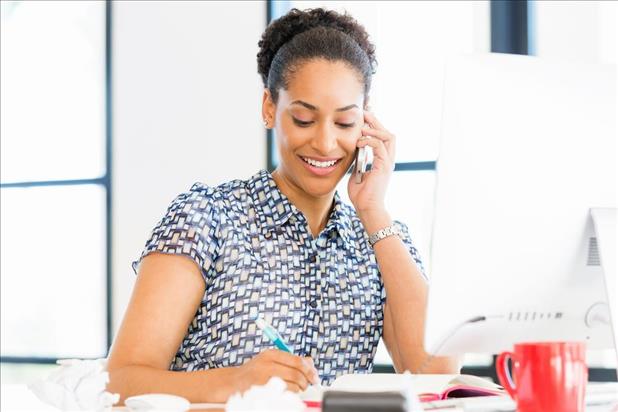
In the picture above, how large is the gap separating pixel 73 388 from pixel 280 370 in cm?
31

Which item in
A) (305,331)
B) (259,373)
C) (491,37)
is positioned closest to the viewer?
(259,373)

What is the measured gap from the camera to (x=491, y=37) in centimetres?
338

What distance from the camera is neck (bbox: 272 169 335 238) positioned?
190cm

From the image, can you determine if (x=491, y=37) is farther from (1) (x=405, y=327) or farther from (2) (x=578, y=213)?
(2) (x=578, y=213)

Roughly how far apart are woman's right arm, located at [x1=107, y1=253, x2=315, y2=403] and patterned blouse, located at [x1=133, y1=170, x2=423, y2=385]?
0.05 m

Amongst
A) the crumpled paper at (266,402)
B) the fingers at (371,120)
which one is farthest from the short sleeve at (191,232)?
the crumpled paper at (266,402)

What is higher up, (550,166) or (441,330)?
(550,166)

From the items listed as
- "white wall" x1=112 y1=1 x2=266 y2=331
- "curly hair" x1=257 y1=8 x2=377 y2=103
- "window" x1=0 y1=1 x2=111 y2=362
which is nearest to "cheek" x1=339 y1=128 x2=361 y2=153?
"curly hair" x1=257 y1=8 x2=377 y2=103

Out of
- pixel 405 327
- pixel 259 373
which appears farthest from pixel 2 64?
pixel 259 373

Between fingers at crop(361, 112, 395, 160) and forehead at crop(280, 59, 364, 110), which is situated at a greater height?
forehead at crop(280, 59, 364, 110)

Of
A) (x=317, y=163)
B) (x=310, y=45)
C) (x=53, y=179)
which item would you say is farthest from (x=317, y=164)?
(x=53, y=179)

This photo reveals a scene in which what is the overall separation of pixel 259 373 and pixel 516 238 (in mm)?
479

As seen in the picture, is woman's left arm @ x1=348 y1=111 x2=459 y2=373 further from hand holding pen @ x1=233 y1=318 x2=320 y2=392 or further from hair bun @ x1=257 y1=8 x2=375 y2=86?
hand holding pen @ x1=233 y1=318 x2=320 y2=392

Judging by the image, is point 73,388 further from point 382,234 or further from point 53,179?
point 53,179
